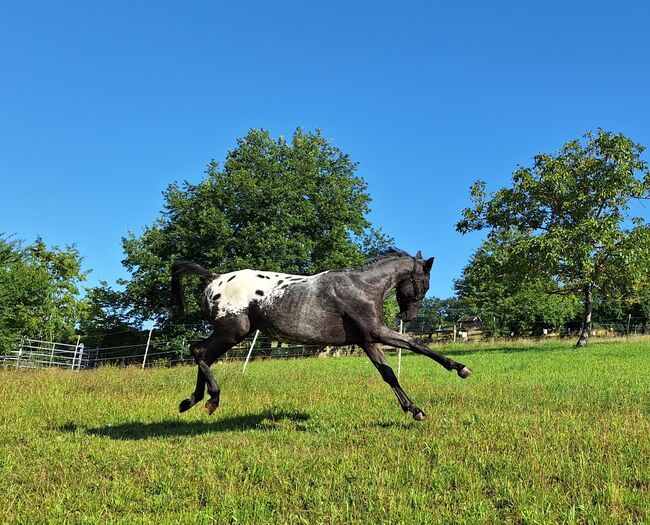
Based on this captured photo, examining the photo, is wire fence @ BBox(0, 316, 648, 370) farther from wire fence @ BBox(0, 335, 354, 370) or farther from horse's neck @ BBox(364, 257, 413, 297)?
horse's neck @ BBox(364, 257, 413, 297)

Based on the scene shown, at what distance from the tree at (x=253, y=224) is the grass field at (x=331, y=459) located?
2391 centimetres

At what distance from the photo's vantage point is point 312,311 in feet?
24.7

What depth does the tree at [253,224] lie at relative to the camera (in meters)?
34.2

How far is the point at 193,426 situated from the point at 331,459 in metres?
3.28

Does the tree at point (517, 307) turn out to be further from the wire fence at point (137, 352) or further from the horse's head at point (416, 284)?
the horse's head at point (416, 284)

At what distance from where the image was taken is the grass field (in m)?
4.09

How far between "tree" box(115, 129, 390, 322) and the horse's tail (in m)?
23.4

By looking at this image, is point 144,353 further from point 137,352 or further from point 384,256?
point 384,256

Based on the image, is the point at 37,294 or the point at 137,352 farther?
the point at 137,352

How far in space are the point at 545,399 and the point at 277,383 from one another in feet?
21.3

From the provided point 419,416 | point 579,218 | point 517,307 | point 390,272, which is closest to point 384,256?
point 390,272

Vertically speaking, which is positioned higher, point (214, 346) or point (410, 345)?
point (410, 345)

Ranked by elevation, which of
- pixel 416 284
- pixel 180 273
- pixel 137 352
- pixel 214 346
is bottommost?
pixel 137 352

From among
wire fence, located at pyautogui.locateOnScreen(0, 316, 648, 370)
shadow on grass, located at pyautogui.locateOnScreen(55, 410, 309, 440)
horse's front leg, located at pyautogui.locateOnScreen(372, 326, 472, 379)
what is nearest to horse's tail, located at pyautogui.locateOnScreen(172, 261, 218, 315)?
shadow on grass, located at pyautogui.locateOnScreen(55, 410, 309, 440)
